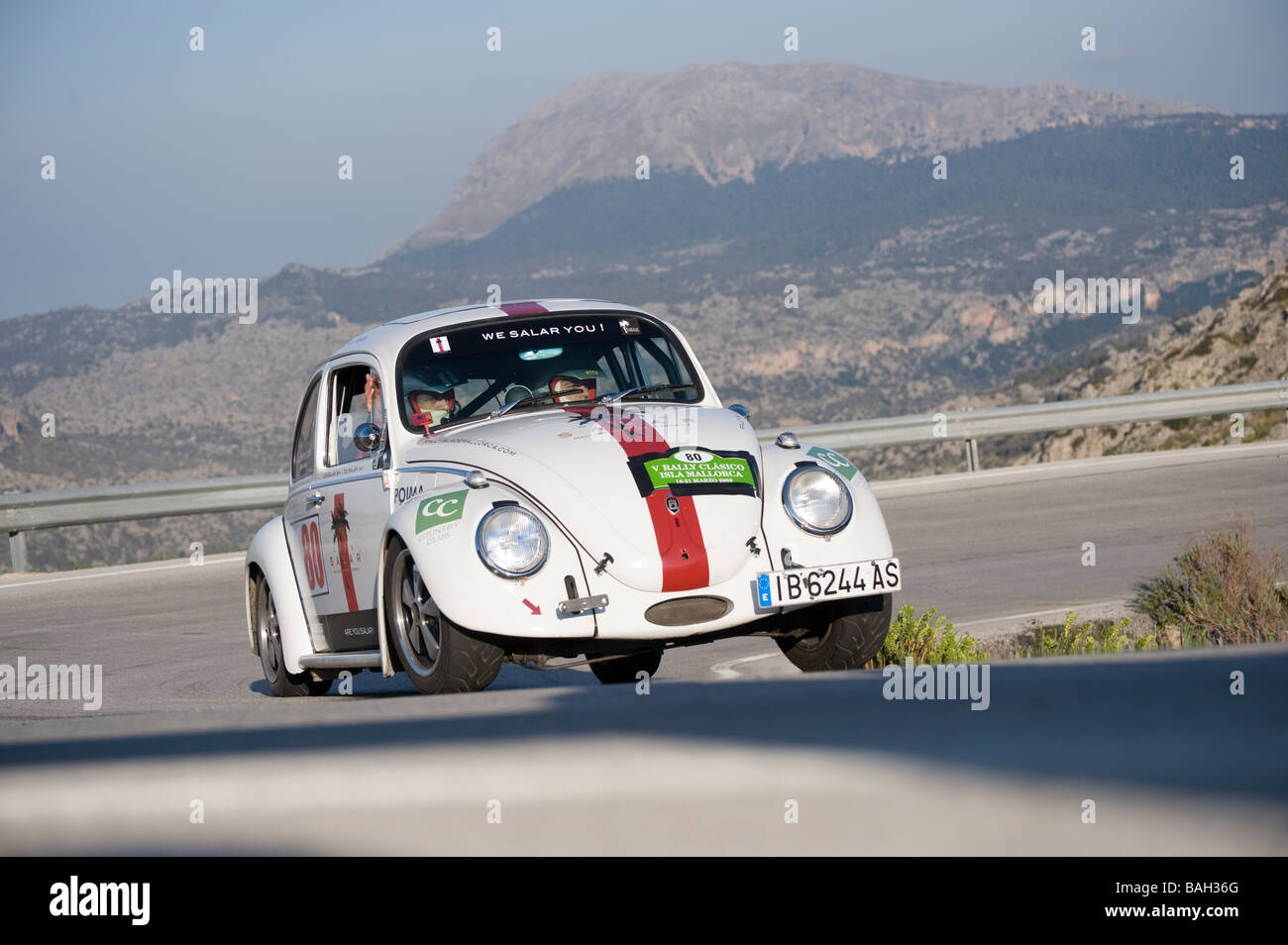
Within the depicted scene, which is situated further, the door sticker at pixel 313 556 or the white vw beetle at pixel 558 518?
the door sticker at pixel 313 556

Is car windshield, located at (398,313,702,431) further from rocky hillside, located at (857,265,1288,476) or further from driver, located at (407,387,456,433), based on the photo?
rocky hillside, located at (857,265,1288,476)

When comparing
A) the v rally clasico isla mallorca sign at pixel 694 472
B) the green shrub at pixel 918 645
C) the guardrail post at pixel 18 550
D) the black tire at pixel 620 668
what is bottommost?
the black tire at pixel 620 668

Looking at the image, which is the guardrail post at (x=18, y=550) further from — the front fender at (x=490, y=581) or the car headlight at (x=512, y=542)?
the car headlight at (x=512, y=542)

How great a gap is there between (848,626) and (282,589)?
312cm

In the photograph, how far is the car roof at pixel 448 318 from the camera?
720 cm

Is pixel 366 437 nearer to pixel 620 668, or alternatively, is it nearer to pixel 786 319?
pixel 620 668

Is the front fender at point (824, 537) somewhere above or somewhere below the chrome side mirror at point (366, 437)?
below

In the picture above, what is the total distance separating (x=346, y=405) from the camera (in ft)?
25.4

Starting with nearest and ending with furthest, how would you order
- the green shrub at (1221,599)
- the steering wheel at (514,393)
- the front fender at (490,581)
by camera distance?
the front fender at (490,581), the steering wheel at (514,393), the green shrub at (1221,599)

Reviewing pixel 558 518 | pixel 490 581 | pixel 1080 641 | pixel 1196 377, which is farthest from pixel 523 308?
pixel 1196 377

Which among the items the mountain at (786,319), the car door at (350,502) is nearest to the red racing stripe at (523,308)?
the car door at (350,502)

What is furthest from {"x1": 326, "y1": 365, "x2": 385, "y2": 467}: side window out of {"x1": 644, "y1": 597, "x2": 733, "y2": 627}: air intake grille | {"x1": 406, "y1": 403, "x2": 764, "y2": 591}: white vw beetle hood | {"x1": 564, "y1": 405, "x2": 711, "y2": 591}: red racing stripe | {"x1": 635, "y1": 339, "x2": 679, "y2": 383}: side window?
{"x1": 644, "y1": 597, "x2": 733, "y2": 627}: air intake grille

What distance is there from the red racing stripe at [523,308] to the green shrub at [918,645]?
240cm
